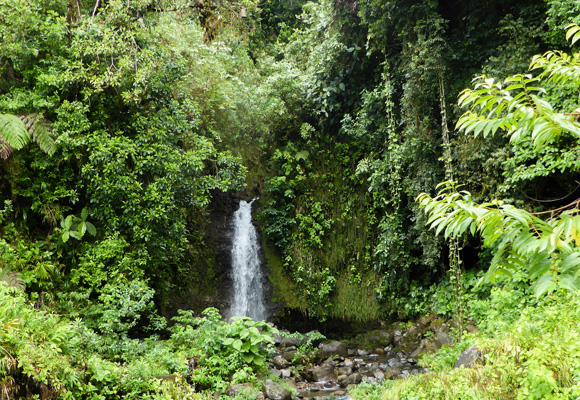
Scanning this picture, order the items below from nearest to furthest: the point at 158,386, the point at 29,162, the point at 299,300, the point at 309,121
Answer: the point at 158,386
the point at 29,162
the point at 299,300
the point at 309,121

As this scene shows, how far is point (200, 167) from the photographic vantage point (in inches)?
296

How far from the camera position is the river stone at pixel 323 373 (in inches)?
290

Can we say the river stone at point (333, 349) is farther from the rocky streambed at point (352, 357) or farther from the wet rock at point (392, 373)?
the wet rock at point (392, 373)

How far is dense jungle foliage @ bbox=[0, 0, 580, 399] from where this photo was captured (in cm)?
427

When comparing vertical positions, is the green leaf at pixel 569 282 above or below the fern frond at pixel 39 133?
below

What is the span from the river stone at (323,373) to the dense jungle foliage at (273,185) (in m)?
1.27

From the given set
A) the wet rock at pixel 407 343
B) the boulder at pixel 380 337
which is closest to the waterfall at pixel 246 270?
the boulder at pixel 380 337

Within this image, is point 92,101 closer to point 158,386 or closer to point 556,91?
point 158,386

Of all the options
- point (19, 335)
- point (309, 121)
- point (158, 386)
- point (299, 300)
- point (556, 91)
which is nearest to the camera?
point (19, 335)

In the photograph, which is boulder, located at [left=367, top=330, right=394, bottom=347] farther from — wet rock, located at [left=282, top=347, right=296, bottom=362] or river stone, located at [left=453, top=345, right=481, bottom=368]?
river stone, located at [left=453, top=345, right=481, bottom=368]

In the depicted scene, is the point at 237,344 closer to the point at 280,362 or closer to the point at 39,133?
the point at 280,362

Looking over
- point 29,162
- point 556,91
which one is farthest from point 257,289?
point 556,91

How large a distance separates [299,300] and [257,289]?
122 centimetres

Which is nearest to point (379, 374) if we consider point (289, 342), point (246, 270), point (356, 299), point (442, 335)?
point (442, 335)
